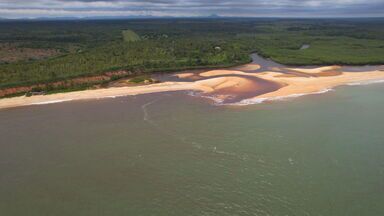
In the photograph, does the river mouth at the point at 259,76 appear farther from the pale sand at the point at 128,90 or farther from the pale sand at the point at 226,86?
the pale sand at the point at 128,90

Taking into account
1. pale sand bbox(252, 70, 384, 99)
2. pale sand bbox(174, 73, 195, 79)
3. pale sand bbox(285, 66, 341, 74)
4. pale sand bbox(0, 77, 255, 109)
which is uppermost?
pale sand bbox(0, 77, 255, 109)

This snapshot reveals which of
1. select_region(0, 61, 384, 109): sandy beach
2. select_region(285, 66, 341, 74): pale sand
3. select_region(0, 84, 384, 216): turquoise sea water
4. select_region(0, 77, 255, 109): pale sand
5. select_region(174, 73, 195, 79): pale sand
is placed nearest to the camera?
select_region(0, 84, 384, 216): turquoise sea water

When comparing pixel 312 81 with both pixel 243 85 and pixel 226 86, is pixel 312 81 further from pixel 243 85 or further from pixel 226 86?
pixel 226 86

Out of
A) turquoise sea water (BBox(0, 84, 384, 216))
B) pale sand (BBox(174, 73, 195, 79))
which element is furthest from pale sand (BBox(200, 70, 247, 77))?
turquoise sea water (BBox(0, 84, 384, 216))

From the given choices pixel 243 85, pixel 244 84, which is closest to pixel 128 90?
pixel 243 85

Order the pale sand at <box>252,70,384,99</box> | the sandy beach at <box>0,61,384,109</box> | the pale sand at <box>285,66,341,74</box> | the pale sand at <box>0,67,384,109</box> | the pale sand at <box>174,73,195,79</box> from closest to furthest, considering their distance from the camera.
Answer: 1. the pale sand at <box>0,67,384,109</box>
2. the sandy beach at <box>0,61,384,109</box>
3. the pale sand at <box>252,70,384,99</box>
4. the pale sand at <box>174,73,195,79</box>
5. the pale sand at <box>285,66,341,74</box>

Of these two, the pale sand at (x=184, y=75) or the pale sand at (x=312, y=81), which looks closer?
the pale sand at (x=312, y=81)

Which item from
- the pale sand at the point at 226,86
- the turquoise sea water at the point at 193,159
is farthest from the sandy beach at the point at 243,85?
the turquoise sea water at the point at 193,159

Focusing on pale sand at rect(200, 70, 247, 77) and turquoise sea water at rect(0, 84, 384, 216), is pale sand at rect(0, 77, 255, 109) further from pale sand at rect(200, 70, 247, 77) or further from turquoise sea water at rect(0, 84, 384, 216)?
pale sand at rect(200, 70, 247, 77)
